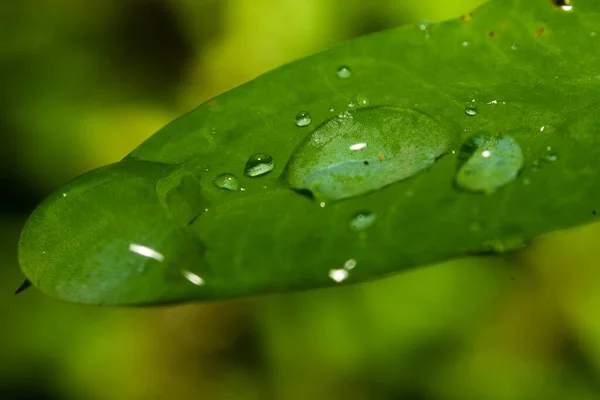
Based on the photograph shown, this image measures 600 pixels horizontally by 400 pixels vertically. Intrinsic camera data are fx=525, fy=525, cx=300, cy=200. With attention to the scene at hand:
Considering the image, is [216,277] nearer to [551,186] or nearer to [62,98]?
[551,186]

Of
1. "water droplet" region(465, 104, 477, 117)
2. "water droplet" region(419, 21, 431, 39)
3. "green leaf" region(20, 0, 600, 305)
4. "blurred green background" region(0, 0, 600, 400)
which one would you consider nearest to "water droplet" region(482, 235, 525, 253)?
"green leaf" region(20, 0, 600, 305)

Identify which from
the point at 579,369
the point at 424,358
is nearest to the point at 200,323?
the point at 424,358

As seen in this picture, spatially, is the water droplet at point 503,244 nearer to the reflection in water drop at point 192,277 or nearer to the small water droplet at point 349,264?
the small water droplet at point 349,264

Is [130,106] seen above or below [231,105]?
below

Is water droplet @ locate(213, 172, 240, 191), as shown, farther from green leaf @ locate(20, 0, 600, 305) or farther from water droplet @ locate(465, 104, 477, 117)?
water droplet @ locate(465, 104, 477, 117)

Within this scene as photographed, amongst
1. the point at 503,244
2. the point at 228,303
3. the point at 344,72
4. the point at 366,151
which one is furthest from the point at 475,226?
the point at 228,303

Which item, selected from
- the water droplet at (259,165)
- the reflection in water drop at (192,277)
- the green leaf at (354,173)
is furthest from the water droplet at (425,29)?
the reflection in water drop at (192,277)

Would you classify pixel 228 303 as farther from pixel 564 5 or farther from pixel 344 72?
pixel 564 5
